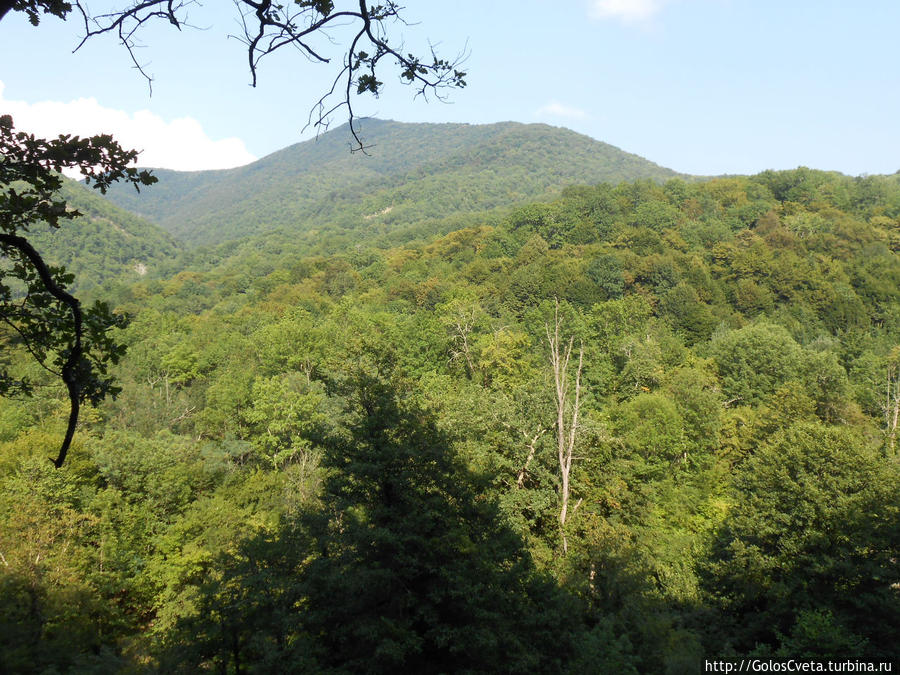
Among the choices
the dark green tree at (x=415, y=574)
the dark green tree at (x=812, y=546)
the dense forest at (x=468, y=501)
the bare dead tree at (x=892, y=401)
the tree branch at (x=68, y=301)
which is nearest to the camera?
the tree branch at (x=68, y=301)

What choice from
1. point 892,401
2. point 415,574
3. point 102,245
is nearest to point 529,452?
point 415,574

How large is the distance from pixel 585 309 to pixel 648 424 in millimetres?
30117

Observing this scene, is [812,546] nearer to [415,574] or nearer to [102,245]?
[415,574]

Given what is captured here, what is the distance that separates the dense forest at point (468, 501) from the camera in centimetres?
1096

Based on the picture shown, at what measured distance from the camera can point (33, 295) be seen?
387 cm

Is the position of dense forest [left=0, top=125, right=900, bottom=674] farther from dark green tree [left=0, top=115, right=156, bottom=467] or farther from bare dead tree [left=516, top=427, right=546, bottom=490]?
dark green tree [left=0, top=115, right=156, bottom=467]

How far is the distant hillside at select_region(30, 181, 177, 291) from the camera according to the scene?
120 meters

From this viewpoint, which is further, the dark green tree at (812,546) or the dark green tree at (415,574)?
the dark green tree at (812,546)

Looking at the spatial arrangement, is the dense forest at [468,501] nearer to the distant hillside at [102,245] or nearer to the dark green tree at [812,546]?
the dark green tree at [812,546]

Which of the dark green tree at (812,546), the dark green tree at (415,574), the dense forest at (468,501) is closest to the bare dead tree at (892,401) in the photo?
the dense forest at (468,501)

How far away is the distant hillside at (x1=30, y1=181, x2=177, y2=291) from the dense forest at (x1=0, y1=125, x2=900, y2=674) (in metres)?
85.9

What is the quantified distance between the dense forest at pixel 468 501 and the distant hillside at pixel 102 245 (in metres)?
85.9

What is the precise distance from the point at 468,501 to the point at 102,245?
525 feet

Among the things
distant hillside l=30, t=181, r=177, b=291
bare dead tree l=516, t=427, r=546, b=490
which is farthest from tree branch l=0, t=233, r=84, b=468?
distant hillside l=30, t=181, r=177, b=291
